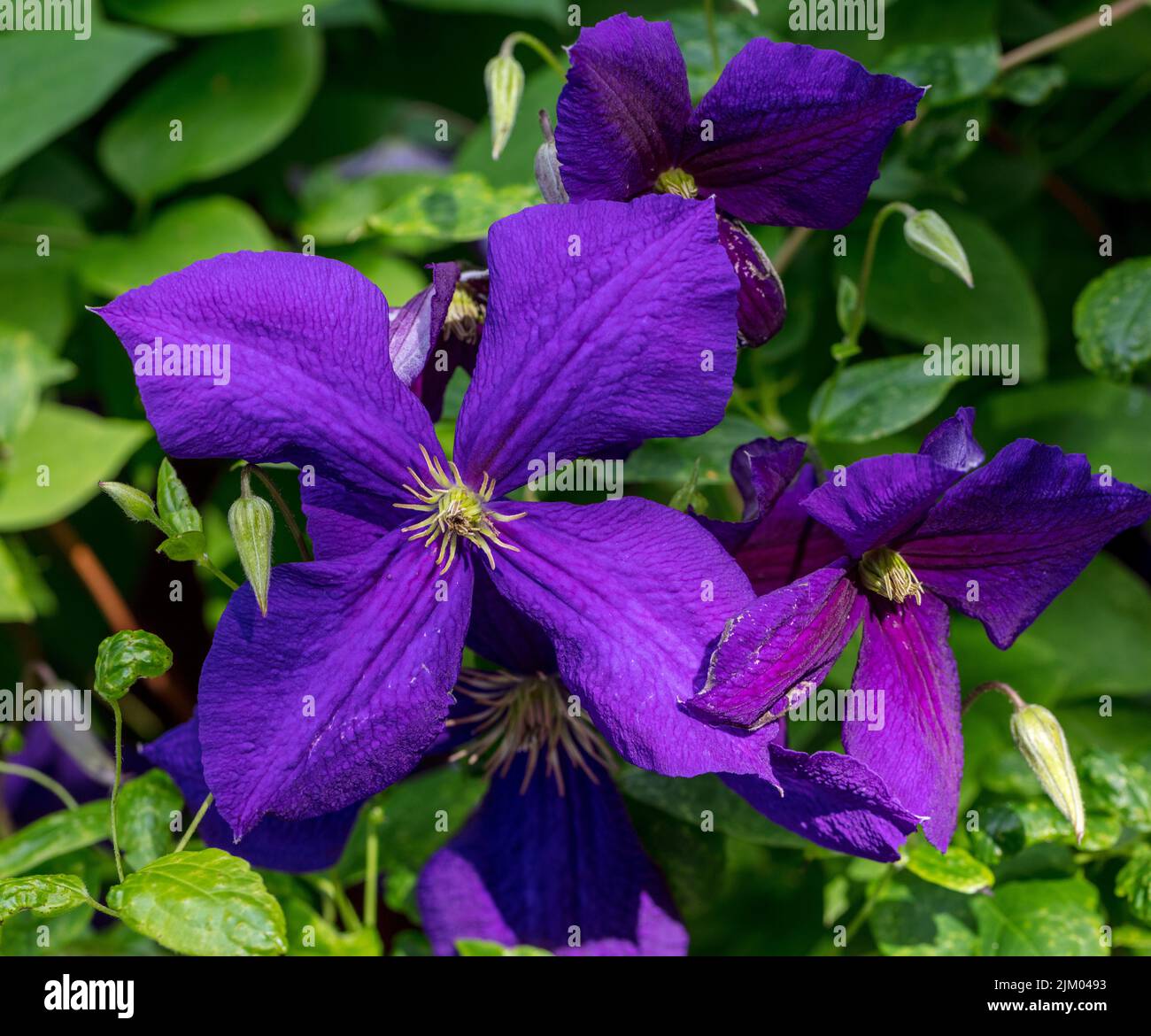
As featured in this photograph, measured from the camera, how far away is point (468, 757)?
2.99ft

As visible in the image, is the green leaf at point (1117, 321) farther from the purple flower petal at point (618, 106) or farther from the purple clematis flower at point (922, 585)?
the purple flower petal at point (618, 106)

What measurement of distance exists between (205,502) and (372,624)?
0.75m

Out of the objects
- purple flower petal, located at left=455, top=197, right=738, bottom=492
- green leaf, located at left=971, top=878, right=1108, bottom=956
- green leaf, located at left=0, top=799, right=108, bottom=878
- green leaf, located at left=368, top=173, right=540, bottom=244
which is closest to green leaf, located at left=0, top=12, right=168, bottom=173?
green leaf, located at left=368, top=173, right=540, bottom=244

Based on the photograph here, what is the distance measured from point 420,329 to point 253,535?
157 millimetres

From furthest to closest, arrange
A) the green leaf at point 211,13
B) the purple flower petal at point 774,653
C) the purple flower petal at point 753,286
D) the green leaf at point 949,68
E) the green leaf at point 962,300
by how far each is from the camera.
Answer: the green leaf at point 211,13
the green leaf at point 962,300
the green leaf at point 949,68
the purple flower petal at point 753,286
the purple flower petal at point 774,653

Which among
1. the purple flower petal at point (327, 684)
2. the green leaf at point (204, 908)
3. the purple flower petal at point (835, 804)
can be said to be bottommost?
the green leaf at point (204, 908)

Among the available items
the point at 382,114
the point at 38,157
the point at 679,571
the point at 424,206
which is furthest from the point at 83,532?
the point at 679,571

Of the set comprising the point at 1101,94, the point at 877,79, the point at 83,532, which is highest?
the point at 1101,94

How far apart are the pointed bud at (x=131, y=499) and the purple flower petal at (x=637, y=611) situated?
0.20 m

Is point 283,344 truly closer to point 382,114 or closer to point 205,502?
point 205,502

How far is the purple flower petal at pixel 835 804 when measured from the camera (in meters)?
0.63

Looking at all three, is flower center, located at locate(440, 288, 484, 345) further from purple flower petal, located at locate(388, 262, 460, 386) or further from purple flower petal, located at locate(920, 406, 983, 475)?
purple flower petal, located at locate(920, 406, 983, 475)

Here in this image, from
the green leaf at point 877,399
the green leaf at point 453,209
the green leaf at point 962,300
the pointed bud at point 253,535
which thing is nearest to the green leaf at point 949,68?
the green leaf at point 962,300

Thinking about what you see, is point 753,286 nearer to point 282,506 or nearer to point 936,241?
point 936,241
